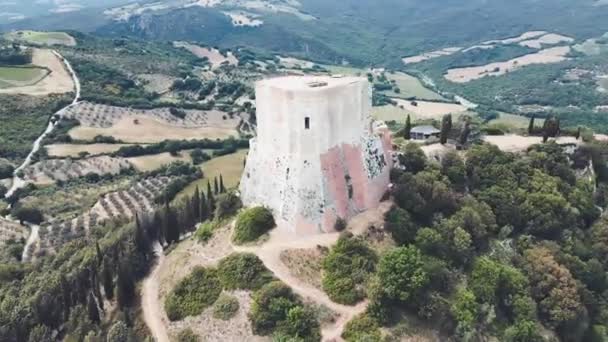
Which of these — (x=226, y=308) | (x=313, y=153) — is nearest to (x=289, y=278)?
(x=226, y=308)

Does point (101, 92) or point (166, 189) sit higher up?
point (101, 92)

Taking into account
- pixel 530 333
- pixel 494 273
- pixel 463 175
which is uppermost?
pixel 463 175

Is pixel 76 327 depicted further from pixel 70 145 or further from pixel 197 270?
pixel 70 145

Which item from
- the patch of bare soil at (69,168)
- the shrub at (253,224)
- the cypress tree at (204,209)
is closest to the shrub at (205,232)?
the shrub at (253,224)

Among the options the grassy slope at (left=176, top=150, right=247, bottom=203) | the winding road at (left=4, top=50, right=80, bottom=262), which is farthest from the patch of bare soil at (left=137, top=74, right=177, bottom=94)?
the grassy slope at (left=176, top=150, right=247, bottom=203)

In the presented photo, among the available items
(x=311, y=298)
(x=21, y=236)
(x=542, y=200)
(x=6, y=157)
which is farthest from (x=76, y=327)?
(x=6, y=157)

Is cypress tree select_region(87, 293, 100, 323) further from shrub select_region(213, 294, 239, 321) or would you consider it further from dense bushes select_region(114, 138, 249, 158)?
dense bushes select_region(114, 138, 249, 158)

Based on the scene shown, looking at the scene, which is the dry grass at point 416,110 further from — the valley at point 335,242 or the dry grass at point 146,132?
the valley at point 335,242
